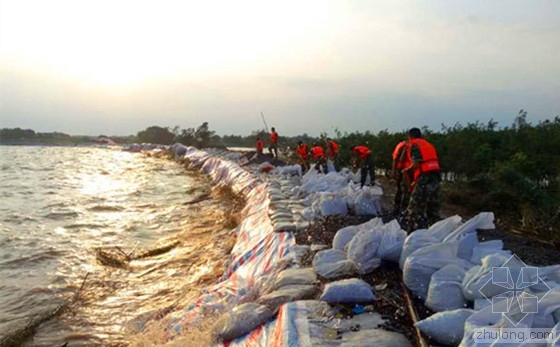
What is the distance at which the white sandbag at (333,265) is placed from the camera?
3952mm

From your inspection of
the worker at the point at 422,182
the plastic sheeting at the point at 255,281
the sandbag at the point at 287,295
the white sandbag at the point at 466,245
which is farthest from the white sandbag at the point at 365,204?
the sandbag at the point at 287,295

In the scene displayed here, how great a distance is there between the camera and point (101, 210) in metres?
12.0

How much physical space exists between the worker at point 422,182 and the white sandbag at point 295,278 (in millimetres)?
2352

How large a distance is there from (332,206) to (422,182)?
4.97 ft

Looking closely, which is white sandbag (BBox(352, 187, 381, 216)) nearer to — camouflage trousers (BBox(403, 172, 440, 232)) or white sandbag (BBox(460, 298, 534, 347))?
camouflage trousers (BBox(403, 172, 440, 232))

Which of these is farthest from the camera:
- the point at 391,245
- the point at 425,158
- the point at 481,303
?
the point at 425,158

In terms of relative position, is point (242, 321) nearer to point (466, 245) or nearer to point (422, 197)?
point (466, 245)

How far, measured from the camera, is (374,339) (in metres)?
2.68

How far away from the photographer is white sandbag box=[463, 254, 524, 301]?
281cm

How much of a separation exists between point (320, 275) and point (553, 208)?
6.84 meters

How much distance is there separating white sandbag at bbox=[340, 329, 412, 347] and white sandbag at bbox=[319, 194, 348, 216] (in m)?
3.92

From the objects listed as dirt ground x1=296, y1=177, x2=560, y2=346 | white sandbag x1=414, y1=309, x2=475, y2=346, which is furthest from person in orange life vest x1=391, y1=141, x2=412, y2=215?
white sandbag x1=414, y1=309, x2=475, y2=346

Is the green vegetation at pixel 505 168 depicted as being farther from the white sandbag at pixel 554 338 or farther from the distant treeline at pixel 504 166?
the white sandbag at pixel 554 338

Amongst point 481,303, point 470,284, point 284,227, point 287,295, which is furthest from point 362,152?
point 481,303
